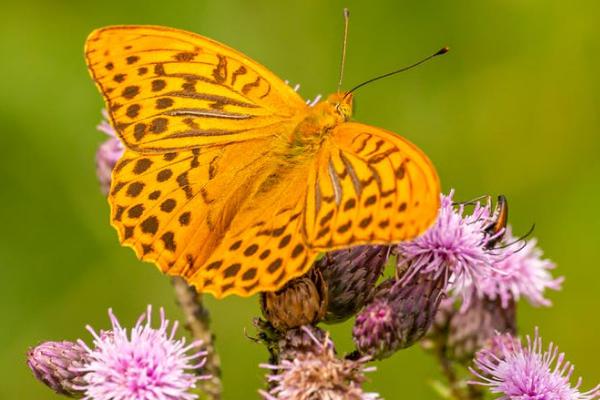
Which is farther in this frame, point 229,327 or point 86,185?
point 86,185

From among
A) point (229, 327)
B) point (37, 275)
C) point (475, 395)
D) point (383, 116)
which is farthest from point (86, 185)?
point (475, 395)

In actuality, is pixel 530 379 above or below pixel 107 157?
below

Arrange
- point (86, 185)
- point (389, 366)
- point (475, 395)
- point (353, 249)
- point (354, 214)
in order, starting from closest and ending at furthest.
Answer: point (354, 214) → point (353, 249) → point (475, 395) → point (389, 366) → point (86, 185)

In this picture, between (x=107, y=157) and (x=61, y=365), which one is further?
(x=107, y=157)

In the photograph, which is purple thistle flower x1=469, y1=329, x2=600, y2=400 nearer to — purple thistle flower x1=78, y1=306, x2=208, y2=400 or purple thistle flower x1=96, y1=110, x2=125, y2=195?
purple thistle flower x1=78, y1=306, x2=208, y2=400

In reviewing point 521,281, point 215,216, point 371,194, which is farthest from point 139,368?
point 521,281

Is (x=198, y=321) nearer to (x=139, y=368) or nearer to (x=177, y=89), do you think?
(x=139, y=368)

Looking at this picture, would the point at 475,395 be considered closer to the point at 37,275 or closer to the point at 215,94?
the point at 215,94
